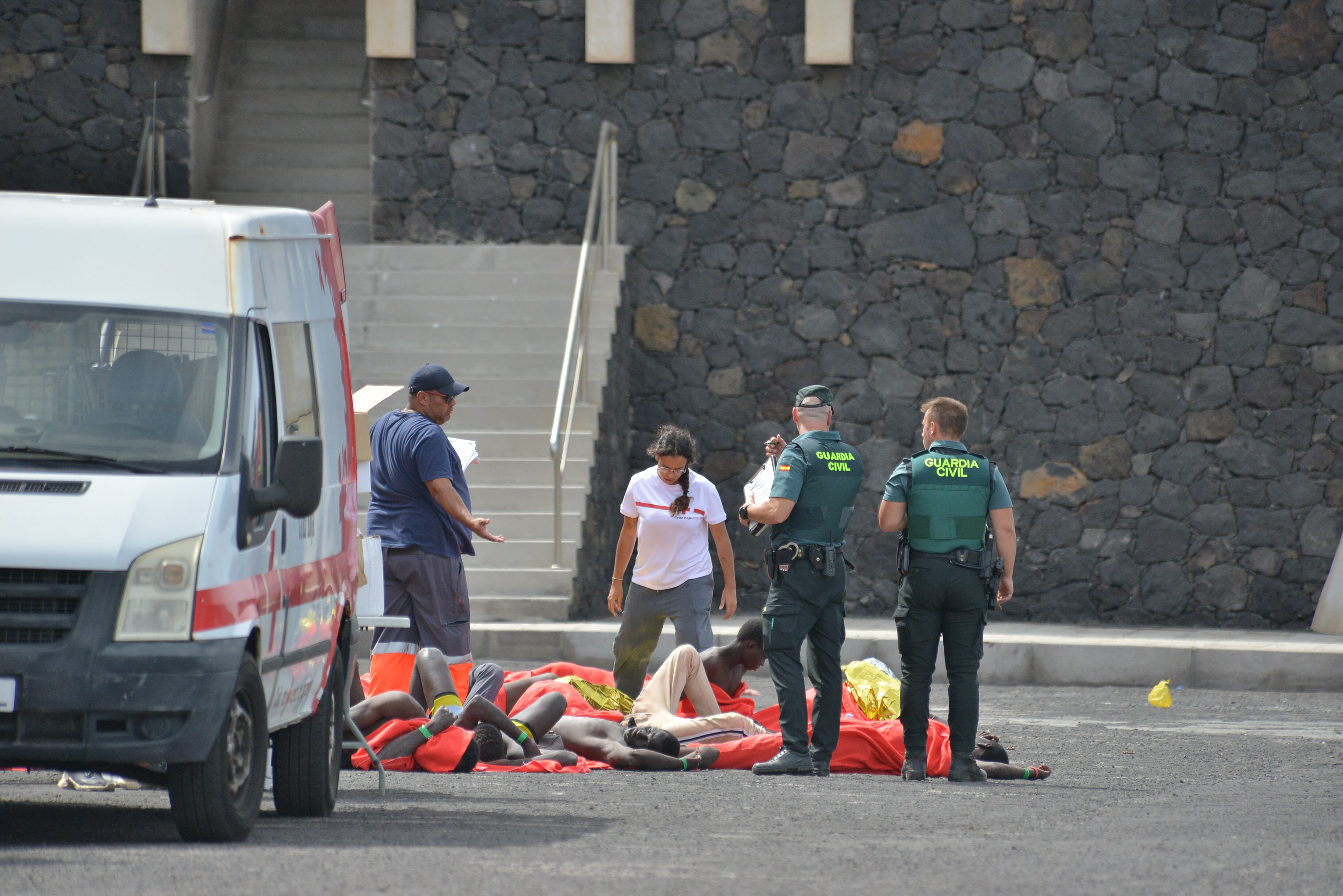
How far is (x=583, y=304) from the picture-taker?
1584 cm

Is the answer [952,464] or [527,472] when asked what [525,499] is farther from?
A: [952,464]

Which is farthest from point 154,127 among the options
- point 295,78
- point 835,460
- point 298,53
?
point 835,460

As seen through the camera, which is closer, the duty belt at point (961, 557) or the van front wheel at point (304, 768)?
the van front wheel at point (304, 768)

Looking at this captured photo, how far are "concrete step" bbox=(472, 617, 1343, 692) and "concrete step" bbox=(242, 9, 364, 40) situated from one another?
313 inches

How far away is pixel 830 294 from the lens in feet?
54.2

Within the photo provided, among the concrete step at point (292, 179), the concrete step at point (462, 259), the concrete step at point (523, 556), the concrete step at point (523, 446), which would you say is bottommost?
the concrete step at point (523, 556)

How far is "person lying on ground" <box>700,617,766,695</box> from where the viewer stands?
32.4 feet

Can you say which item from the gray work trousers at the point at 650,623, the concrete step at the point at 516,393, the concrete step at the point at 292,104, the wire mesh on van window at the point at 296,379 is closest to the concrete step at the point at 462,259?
the concrete step at the point at 516,393

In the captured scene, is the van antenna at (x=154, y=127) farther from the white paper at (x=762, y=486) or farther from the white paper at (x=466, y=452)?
the white paper at (x=762, y=486)

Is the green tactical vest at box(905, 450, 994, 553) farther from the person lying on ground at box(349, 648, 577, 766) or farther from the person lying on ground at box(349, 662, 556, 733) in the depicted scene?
the person lying on ground at box(349, 662, 556, 733)

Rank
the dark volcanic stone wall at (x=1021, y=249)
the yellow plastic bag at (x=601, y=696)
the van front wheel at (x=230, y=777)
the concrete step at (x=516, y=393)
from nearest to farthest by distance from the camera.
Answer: the van front wheel at (x=230, y=777) < the yellow plastic bag at (x=601, y=696) < the concrete step at (x=516, y=393) < the dark volcanic stone wall at (x=1021, y=249)

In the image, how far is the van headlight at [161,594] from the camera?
5.63m

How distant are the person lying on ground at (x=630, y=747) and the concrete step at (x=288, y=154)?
31.9ft

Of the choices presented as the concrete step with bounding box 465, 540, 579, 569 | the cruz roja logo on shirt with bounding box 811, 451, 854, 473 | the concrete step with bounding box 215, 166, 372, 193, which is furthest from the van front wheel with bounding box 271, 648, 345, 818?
the concrete step with bounding box 215, 166, 372, 193
